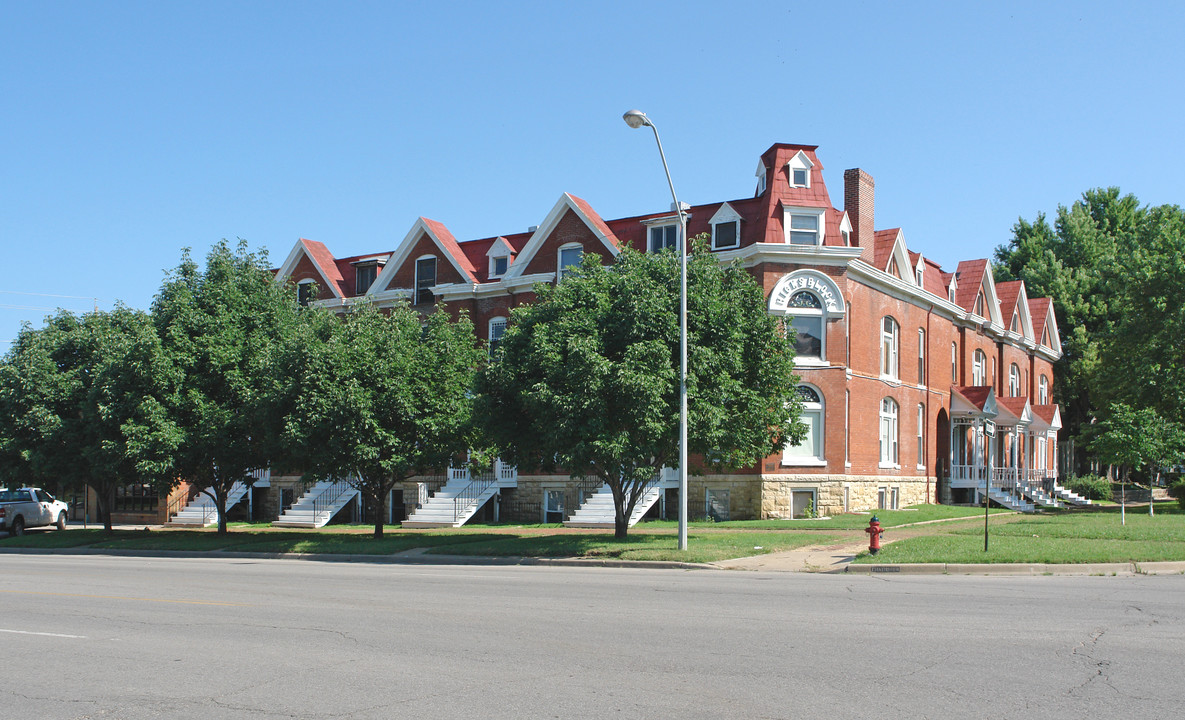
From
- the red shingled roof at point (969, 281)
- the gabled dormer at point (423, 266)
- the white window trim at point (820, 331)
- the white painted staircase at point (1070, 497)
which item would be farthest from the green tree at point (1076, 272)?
the gabled dormer at point (423, 266)

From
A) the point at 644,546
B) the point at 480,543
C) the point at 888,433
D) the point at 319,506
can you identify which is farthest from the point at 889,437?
the point at 319,506

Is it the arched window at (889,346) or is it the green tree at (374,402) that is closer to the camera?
the green tree at (374,402)

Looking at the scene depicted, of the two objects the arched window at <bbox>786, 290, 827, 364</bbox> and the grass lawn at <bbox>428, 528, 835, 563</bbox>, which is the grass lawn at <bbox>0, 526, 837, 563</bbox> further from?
the arched window at <bbox>786, 290, 827, 364</bbox>

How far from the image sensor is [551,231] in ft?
127

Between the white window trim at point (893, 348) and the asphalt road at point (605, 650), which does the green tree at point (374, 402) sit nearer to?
the asphalt road at point (605, 650)

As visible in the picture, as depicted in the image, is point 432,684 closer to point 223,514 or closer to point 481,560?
point 481,560

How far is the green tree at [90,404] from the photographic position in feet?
94.3

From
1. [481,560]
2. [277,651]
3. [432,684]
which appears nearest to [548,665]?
[432,684]

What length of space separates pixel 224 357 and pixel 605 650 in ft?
76.6

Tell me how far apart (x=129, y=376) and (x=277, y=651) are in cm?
2266

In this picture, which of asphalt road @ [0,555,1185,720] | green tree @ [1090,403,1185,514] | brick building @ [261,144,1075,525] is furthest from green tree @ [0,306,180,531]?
green tree @ [1090,403,1185,514]

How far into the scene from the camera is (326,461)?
1062 inches

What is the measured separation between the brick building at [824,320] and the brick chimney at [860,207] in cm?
7

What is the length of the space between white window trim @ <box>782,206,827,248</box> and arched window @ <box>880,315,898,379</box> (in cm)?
513
